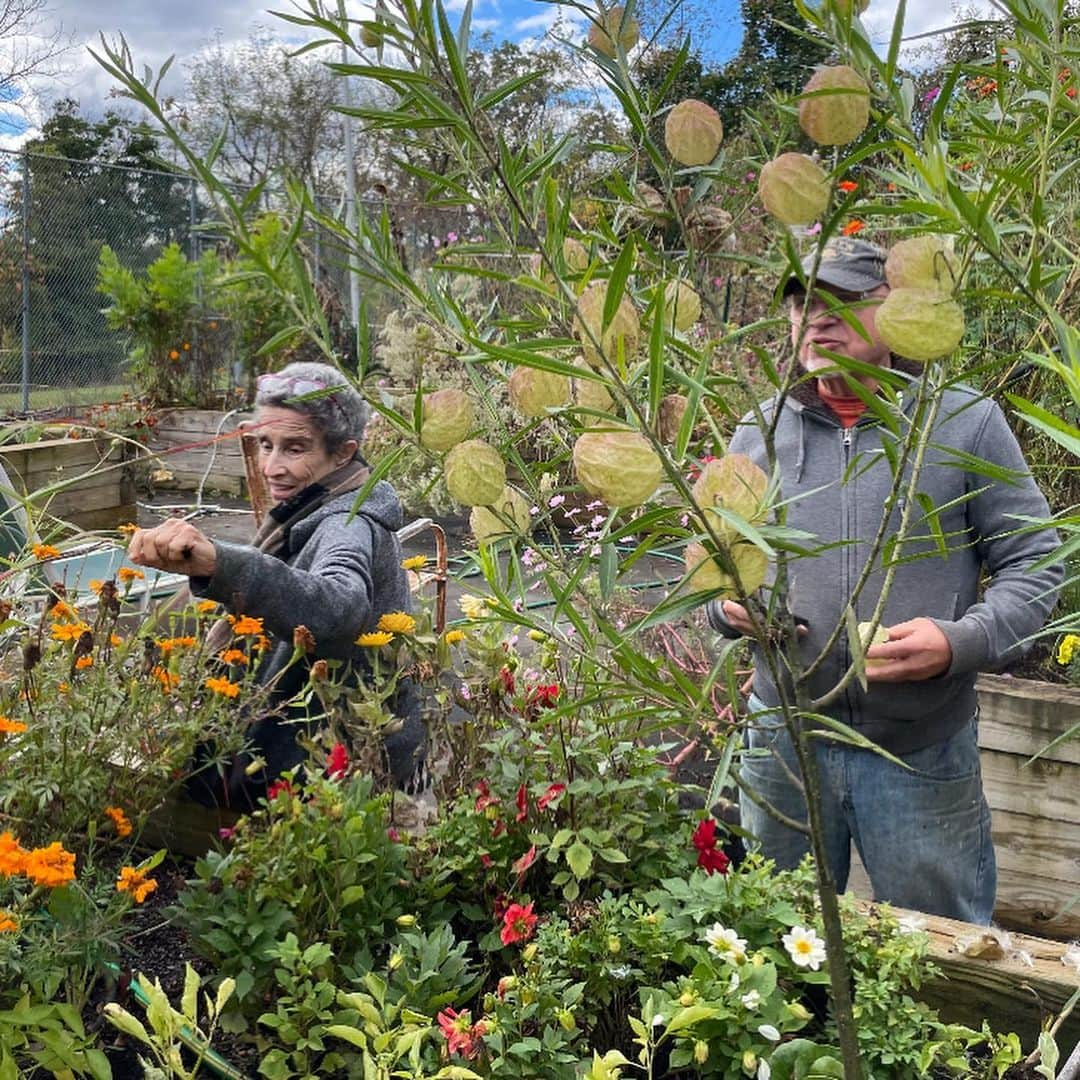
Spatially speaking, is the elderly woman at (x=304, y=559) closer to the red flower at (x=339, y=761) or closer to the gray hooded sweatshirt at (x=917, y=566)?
the red flower at (x=339, y=761)

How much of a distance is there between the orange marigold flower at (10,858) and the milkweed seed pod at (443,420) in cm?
69

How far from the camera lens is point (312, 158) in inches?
665

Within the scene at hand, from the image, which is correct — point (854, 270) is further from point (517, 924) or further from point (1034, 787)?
point (1034, 787)

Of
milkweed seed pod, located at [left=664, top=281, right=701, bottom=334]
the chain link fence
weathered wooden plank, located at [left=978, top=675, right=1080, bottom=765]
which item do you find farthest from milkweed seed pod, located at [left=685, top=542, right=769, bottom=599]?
the chain link fence

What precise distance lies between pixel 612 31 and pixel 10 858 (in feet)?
3.01

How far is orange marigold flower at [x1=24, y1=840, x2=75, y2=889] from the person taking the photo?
107 centimetres

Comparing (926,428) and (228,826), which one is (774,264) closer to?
(926,428)

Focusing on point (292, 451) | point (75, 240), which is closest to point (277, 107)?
point (75, 240)

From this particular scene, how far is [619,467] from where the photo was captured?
1.67ft

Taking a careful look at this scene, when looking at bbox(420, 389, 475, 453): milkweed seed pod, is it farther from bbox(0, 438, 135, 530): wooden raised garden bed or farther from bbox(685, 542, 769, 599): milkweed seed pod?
bbox(0, 438, 135, 530): wooden raised garden bed

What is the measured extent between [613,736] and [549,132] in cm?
86

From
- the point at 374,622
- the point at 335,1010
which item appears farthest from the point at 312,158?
the point at 335,1010

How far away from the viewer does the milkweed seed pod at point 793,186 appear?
591 millimetres

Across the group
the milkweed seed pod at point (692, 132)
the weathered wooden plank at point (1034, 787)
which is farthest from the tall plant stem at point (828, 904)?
the weathered wooden plank at point (1034, 787)
